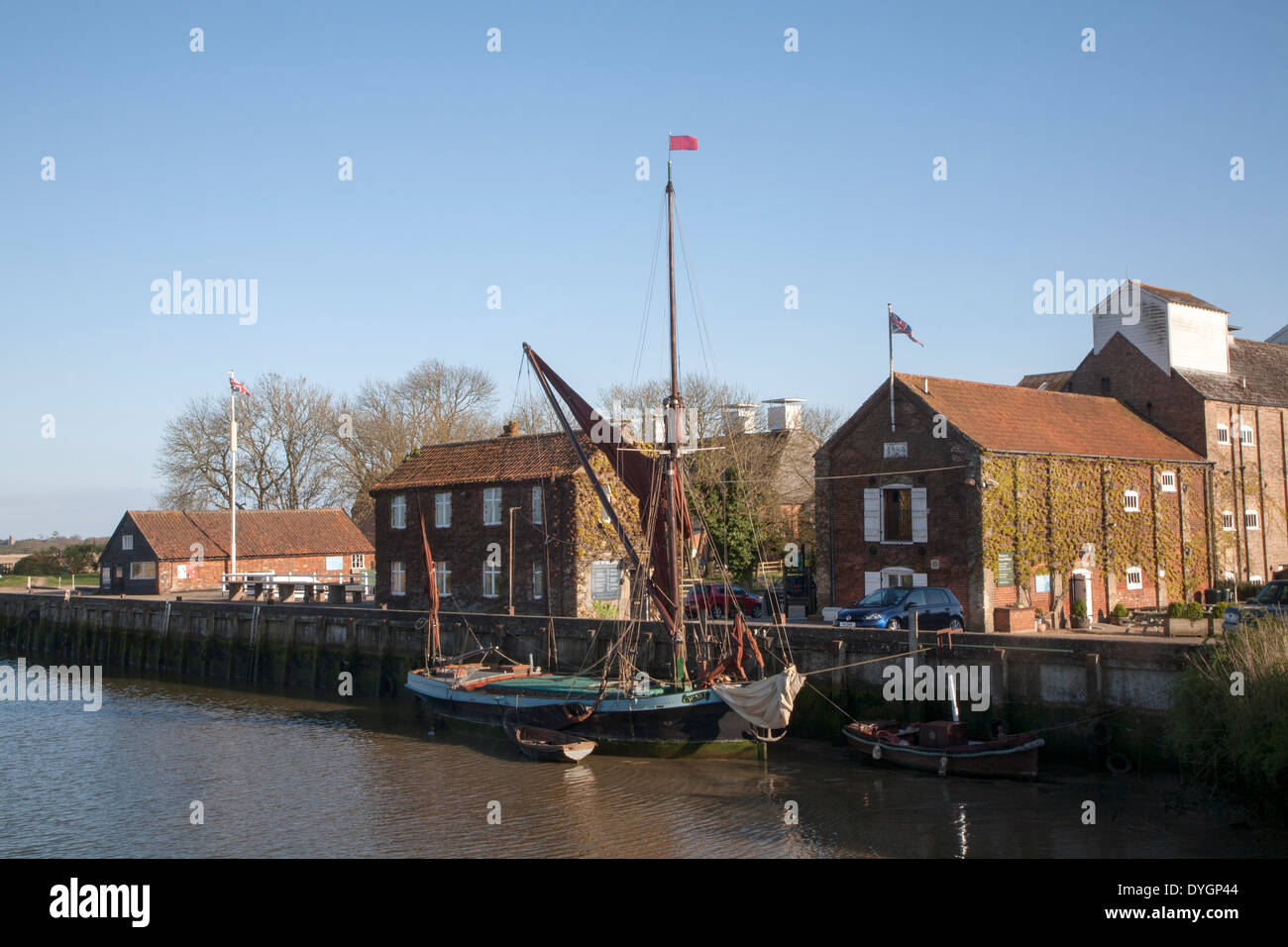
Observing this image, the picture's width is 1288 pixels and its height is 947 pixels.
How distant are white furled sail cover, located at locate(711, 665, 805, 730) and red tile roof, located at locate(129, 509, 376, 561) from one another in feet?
146

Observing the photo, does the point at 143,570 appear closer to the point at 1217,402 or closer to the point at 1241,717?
the point at 1217,402

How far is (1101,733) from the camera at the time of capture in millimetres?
20328

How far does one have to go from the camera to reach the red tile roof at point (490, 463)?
128 ft

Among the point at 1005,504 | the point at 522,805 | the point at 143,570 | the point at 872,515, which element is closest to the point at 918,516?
the point at 872,515

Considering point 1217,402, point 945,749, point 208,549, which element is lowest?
point 945,749

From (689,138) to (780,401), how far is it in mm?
39512

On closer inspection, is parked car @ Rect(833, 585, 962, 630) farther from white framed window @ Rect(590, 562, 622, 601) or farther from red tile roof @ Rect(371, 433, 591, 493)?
red tile roof @ Rect(371, 433, 591, 493)

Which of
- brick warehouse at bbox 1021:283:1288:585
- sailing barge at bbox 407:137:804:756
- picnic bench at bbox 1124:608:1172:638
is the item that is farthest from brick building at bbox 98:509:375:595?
picnic bench at bbox 1124:608:1172:638

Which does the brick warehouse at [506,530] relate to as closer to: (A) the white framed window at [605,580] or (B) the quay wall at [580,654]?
(A) the white framed window at [605,580]

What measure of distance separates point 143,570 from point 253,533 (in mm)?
6016

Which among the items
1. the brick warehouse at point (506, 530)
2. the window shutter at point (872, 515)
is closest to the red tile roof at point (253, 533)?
the brick warehouse at point (506, 530)

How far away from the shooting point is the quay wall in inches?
799

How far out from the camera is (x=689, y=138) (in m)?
23.8
